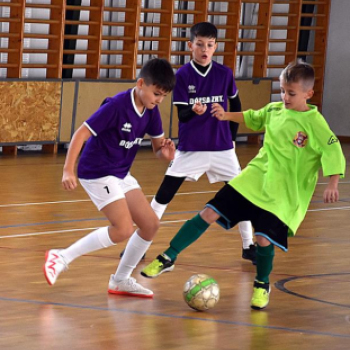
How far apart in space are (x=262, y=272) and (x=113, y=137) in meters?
0.98

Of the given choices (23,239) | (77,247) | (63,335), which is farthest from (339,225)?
(63,335)

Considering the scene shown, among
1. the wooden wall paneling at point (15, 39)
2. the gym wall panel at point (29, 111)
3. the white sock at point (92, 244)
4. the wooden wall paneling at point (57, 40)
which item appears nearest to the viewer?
the white sock at point (92, 244)

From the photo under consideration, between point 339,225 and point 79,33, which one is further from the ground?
point 79,33

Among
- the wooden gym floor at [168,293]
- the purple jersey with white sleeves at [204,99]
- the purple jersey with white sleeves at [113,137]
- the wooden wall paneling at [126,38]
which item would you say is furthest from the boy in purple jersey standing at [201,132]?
the wooden wall paneling at [126,38]

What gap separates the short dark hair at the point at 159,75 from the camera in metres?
4.56

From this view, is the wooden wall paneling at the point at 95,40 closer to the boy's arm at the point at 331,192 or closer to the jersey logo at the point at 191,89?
the jersey logo at the point at 191,89

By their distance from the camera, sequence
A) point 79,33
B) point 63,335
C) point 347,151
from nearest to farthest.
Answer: point 63,335 < point 79,33 < point 347,151

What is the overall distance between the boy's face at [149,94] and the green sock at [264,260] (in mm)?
863

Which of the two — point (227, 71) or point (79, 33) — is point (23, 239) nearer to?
point (227, 71)

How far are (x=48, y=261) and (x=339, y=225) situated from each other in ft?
10.7

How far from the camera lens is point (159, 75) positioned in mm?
4555

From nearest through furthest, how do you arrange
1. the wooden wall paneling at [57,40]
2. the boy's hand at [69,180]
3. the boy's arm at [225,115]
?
the boy's hand at [69,180] < the boy's arm at [225,115] < the wooden wall paneling at [57,40]

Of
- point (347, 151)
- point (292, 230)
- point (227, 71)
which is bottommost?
point (347, 151)

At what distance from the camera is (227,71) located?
19.7 feet
